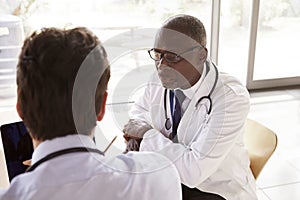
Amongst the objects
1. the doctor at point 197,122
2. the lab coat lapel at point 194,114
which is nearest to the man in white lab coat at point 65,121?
the doctor at point 197,122

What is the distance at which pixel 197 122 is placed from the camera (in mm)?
1350

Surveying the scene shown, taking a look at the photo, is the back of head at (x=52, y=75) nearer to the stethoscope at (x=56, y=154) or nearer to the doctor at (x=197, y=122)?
the stethoscope at (x=56, y=154)

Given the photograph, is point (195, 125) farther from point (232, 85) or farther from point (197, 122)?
point (232, 85)

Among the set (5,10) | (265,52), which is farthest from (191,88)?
(265,52)

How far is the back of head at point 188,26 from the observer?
1.28m

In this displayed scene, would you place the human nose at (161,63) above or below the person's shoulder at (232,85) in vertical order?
above

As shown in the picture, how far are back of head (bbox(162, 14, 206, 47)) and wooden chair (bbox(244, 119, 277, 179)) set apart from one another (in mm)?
499

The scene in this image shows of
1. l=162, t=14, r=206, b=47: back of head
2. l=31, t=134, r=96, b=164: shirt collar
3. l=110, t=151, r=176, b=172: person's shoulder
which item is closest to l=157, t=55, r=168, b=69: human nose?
l=162, t=14, r=206, b=47: back of head

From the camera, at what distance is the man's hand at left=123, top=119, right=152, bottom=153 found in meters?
1.35

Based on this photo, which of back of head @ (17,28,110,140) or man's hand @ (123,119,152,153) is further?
man's hand @ (123,119,152,153)

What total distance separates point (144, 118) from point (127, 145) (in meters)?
0.22

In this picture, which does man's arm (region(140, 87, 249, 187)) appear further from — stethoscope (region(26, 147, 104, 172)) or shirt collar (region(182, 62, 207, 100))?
stethoscope (region(26, 147, 104, 172))

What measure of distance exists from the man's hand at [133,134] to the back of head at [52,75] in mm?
617

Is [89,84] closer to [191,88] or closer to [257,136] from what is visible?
[191,88]
